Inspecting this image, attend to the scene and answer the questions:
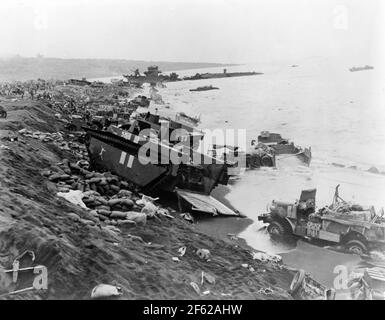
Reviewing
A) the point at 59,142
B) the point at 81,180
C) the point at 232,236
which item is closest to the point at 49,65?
the point at 59,142

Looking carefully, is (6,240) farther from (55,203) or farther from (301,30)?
(301,30)

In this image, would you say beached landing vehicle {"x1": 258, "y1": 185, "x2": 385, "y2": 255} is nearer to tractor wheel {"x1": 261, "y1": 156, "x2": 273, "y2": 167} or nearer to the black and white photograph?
the black and white photograph

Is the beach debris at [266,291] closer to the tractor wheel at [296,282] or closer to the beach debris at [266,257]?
the tractor wheel at [296,282]

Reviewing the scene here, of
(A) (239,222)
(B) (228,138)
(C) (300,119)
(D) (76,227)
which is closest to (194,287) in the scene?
(D) (76,227)

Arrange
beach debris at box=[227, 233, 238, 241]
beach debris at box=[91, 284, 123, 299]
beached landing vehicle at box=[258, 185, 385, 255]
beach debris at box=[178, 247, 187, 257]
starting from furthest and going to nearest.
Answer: beach debris at box=[227, 233, 238, 241] → beached landing vehicle at box=[258, 185, 385, 255] → beach debris at box=[178, 247, 187, 257] → beach debris at box=[91, 284, 123, 299]

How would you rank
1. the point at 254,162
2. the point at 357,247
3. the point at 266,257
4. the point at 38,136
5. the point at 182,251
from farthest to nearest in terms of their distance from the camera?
the point at 254,162 → the point at 38,136 → the point at 357,247 → the point at 266,257 → the point at 182,251

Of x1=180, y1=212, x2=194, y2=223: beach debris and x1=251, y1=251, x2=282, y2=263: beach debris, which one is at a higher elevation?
x1=180, y1=212, x2=194, y2=223: beach debris

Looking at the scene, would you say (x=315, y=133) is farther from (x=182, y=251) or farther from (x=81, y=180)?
(x=182, y=251)

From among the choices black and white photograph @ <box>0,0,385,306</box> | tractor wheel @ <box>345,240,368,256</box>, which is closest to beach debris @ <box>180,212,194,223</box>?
black and white photograph @ <box>0,0,385,306</box>
